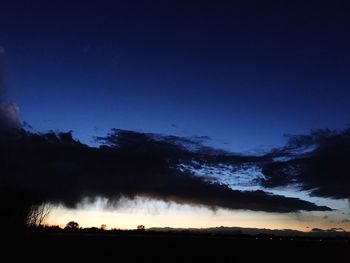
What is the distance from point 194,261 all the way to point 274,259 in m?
11.6

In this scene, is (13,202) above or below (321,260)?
above

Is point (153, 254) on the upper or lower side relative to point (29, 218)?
lower

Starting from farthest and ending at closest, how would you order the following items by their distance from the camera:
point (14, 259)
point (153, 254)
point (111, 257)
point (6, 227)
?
point (6, 227)
point (153, 254)
point (111, 257)
point (14, 259)

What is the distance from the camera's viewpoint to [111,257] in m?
47.2

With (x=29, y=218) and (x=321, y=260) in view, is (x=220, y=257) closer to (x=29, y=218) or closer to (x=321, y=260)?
(x=321, y=260)

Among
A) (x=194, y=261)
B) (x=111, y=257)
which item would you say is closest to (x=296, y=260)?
(x=194, y=261)

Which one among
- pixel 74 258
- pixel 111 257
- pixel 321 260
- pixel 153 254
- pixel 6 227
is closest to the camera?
pixel 74 258

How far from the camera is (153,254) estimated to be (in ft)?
171

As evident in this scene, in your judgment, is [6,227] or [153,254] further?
[6,227]

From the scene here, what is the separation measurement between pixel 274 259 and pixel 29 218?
147ft

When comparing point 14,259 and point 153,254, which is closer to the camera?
point 14,259

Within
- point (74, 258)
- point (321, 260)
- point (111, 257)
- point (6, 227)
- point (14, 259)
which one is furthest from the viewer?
point (6, 227)

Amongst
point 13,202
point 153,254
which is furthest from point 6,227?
point 153,254

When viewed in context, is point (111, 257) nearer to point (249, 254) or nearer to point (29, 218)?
point (249, 254)
